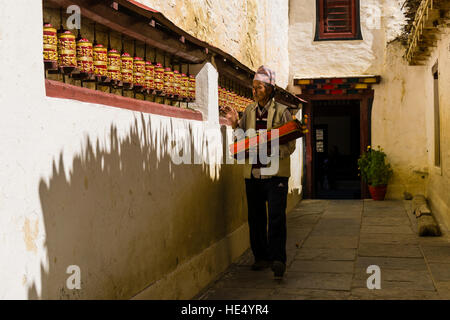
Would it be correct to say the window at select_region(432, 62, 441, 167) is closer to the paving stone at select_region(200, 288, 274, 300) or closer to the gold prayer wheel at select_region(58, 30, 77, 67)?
the paving stone at select_region(200, 288, 274, 300)

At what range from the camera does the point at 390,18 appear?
41.3 feet

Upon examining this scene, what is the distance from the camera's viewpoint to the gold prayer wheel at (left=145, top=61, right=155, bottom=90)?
4332 millimetres

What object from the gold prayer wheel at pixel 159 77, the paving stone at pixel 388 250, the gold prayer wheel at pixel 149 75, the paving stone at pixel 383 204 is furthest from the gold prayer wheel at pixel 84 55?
the paving stone at pixel 383 204

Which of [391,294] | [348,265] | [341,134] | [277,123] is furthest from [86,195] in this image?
[341,134]

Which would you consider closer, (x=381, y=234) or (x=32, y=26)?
(x=32, y=26)

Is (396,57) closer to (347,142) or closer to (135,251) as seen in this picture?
(347,142)

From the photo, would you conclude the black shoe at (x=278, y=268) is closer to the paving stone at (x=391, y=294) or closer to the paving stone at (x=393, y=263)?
the paving stone at (x=391, y=294)

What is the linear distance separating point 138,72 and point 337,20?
974 centimetres

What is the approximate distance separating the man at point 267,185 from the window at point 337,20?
8.24 m

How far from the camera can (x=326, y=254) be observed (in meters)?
6.42

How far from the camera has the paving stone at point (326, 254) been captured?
6184mm
